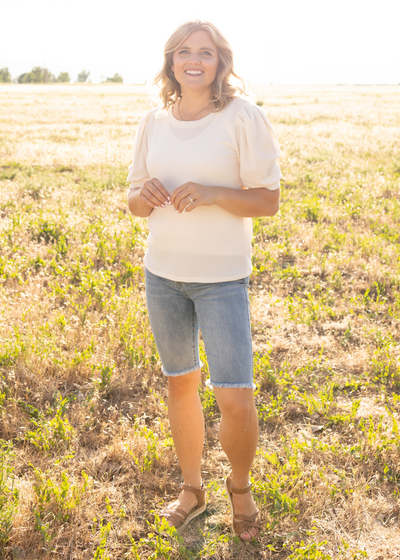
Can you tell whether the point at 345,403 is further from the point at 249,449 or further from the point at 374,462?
the point at 249,449

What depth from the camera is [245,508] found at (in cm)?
266

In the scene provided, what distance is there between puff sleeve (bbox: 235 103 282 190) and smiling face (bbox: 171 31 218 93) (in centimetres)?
27

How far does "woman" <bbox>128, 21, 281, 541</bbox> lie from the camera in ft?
7.39

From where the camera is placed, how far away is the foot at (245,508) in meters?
2.64

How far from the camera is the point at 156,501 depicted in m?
2.94

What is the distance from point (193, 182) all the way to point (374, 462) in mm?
2241

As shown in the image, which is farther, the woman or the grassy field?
the grassy field

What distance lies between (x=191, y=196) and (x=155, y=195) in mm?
214

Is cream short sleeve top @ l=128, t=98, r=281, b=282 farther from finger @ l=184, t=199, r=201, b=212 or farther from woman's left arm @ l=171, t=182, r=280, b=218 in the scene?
finger @ l=184, t=199, r=201, b=212

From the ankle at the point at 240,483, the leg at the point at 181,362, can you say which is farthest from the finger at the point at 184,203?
the ankle at the point at 240,483

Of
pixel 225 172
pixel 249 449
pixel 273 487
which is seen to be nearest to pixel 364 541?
pixel 273 487

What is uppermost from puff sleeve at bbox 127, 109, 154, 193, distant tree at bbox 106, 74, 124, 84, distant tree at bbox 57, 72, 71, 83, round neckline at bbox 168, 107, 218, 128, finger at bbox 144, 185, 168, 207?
distant tree at bbox 57, 72, 71, 83

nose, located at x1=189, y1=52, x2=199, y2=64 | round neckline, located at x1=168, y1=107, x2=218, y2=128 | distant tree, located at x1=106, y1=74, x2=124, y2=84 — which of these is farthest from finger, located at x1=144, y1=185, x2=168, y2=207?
distant tree, located at x1=106, y1=74, x2=124, y2=84

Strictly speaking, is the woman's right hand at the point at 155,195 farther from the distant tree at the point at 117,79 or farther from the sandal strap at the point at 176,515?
the distant tree at the point at 117,79
